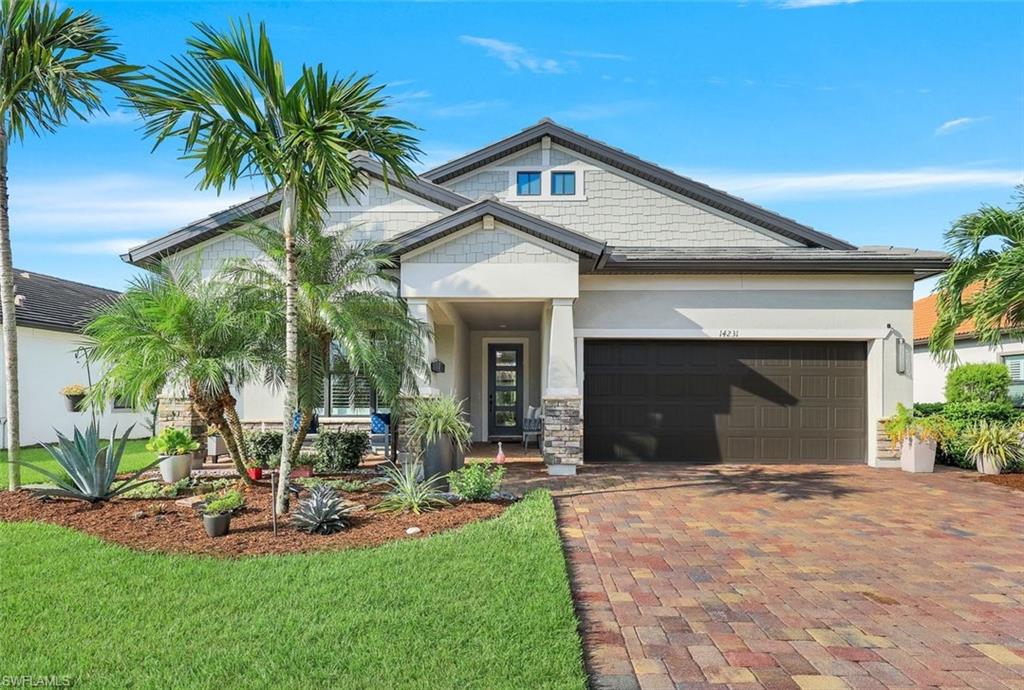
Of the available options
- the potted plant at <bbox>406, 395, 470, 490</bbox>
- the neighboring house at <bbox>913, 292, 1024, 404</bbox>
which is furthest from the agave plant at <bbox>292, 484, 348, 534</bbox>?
the neighboring house at <bbox>913, 292, 1024, 404</bbox>

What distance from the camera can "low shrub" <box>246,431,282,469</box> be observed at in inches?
385

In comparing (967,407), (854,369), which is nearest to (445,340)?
(854,369)

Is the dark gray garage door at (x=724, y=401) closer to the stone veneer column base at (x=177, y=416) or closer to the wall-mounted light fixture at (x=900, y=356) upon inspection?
the wall-mounted light fixture at (x=900, y=356)

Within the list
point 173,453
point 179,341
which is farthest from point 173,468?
point 179,341

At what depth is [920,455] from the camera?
10.5 m

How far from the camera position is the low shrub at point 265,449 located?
9.77m

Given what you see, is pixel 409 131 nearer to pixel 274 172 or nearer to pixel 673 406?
pixel 274 172

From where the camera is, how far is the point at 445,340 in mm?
12742

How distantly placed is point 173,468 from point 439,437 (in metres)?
4.40

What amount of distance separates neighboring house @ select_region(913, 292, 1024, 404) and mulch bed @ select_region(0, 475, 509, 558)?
14.0 meters

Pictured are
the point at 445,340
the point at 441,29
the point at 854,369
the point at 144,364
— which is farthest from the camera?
the point at 445,340

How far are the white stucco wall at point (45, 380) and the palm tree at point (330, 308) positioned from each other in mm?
9372

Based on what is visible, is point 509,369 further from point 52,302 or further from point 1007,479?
point 52,302

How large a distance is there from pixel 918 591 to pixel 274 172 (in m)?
7.55
